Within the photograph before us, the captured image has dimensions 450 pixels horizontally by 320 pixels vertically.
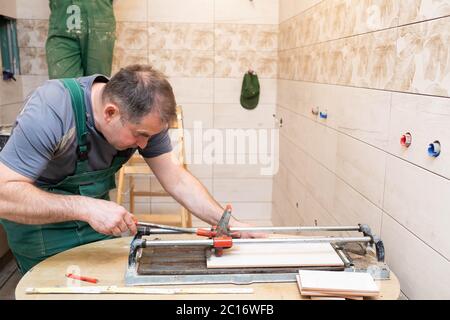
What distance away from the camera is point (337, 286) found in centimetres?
96

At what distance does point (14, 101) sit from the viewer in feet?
9.56

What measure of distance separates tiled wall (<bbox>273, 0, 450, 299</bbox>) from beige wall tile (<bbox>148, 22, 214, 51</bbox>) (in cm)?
91

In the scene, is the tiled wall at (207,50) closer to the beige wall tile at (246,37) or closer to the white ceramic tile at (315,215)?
the beige wall tile at (246,37)

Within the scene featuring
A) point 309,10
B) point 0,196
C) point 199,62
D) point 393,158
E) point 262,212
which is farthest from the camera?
point 262,212

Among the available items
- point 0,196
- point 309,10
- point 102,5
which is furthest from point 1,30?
point 0,196

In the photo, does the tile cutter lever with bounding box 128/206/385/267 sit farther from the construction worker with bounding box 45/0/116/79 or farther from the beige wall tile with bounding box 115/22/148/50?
the beige wall tile with bounding box 115/22/148/50

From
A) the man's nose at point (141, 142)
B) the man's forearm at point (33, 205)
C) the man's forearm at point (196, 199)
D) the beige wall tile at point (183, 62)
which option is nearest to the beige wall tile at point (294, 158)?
the beige wall tile at point (183, 62)

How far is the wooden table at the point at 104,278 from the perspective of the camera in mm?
969

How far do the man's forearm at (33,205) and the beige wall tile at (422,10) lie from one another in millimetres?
960

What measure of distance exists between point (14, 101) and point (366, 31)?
2.34m

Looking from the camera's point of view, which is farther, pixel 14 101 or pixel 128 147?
pixel 14 101

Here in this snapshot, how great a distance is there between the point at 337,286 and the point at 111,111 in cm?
72

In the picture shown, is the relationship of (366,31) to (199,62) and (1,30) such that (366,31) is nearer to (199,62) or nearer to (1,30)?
(199,62)

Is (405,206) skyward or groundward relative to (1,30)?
groundward
